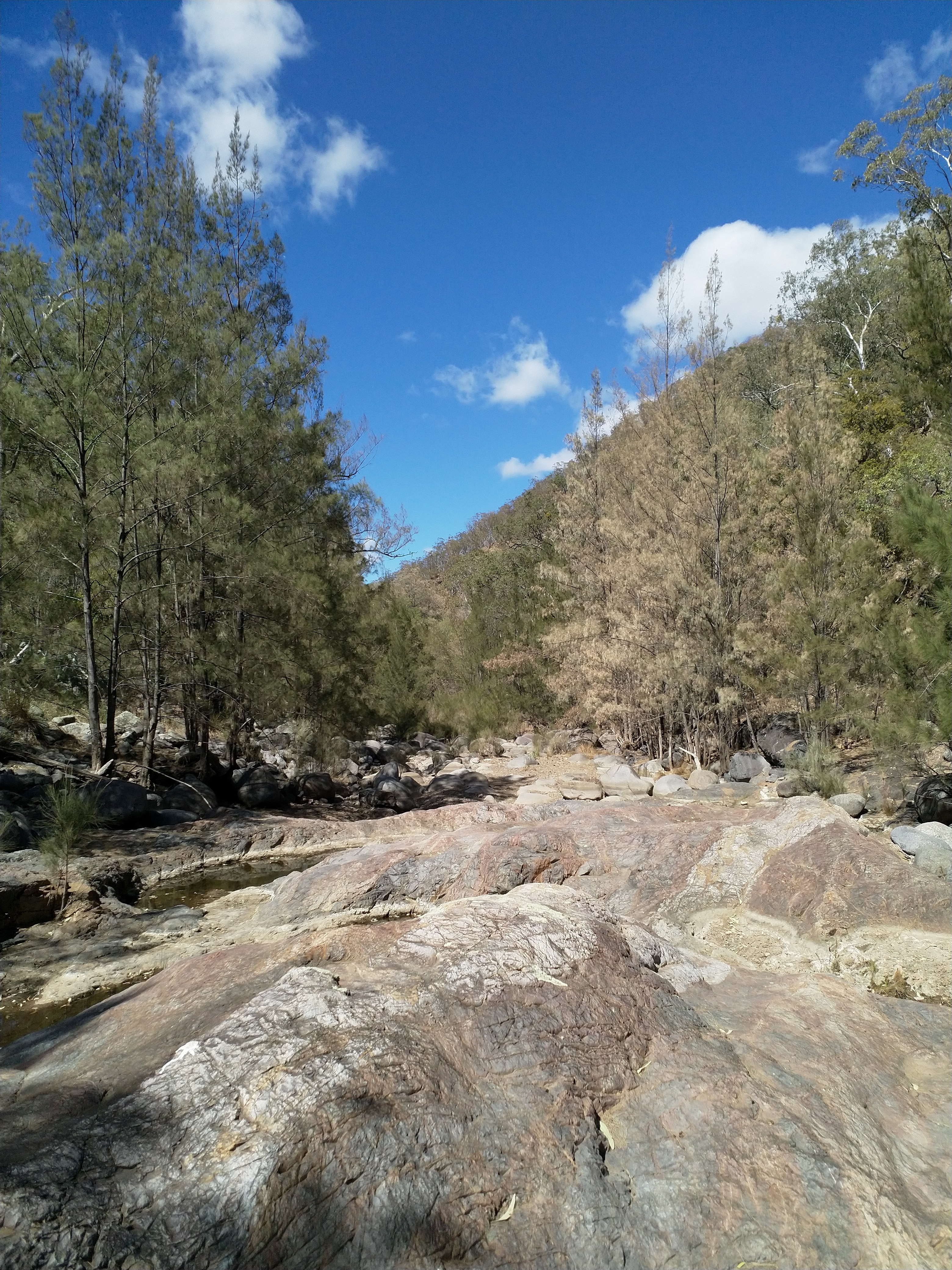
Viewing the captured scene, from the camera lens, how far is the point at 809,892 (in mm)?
4816

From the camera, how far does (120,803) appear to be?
10.0m

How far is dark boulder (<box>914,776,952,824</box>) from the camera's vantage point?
8.37 metres

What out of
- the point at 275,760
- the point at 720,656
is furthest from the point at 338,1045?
the point at 275,760

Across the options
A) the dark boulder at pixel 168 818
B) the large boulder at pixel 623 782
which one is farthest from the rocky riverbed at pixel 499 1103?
the large boulder at pixel 623 782

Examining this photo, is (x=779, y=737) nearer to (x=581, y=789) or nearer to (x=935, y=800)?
(x=581, y=789)

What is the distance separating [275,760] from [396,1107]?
50.9ft

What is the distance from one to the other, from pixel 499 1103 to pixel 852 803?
909 cm

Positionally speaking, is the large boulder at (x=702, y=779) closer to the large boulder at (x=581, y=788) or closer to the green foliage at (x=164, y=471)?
the large boulder at (x=581, y=788)

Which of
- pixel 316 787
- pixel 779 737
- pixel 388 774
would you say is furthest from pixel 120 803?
pixel 779 737

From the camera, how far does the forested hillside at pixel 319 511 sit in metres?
9.99

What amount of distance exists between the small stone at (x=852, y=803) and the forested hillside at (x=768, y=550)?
41.5 inches

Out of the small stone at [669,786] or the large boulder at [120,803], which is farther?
the small stone at [669,786]

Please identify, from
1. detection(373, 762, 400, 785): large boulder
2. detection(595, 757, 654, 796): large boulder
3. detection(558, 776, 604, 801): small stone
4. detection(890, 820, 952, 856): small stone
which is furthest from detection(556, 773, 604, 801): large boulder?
detection(890, 820, 952, 856): small stone

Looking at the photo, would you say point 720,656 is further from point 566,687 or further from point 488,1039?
point 488,1039
